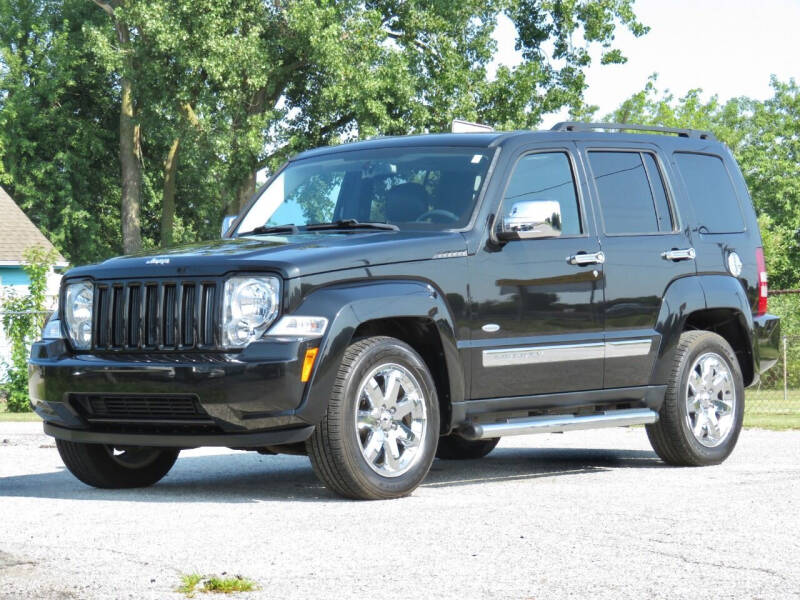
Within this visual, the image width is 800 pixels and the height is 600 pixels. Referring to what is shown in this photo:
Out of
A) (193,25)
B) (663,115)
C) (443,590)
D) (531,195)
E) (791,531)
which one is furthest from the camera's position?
(663,115)

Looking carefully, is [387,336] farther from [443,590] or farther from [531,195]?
[443,590]

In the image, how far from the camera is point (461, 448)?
10688 mm

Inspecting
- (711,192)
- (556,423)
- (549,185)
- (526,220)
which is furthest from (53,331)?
(711,192)

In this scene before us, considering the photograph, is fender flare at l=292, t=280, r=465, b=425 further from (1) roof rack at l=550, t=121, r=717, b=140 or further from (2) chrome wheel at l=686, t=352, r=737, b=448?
(2) chrome wheel at l=686, t=352, r=737, b=448

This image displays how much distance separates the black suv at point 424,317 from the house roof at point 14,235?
26.0 metres

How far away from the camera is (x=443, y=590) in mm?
5180

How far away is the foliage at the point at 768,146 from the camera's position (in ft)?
203

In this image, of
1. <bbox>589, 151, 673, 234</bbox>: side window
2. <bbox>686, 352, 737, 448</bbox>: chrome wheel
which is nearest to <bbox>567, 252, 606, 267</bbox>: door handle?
<bbox>589, 151, 673, 234</bbox>: side window

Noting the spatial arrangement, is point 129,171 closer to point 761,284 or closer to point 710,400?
point 761,284

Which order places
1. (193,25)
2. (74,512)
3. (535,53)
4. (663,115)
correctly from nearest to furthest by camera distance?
(74,512) → (193,25) → (535,53) → (663,115)

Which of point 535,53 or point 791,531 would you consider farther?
point 535,53

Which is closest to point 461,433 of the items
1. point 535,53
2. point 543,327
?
point 543,327

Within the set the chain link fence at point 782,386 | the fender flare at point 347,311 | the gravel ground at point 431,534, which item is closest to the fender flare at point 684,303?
the gravel ground at point 431,534

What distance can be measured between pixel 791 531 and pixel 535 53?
3449cm
